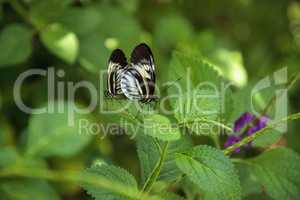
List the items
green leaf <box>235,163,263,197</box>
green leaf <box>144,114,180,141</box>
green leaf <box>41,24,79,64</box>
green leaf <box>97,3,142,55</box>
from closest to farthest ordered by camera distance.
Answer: green leaf <box>144,114,180,141</box>, green leaf <box>235,163,263,197</box>, green leaf <box>41,24,79,64</box>, green leaf <box>97,3,142,55</box>

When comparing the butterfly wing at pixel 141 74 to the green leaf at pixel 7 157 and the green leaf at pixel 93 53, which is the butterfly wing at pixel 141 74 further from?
the green leaf at pixel 93 53

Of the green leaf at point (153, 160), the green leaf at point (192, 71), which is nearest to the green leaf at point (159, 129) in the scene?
the green leaf at point (153, 160)

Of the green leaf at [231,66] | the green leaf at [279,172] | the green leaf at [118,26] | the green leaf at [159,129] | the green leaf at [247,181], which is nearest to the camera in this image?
the green leaf at [159,129]

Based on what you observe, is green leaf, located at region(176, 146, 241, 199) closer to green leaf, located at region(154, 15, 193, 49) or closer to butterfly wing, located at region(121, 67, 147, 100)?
butterfly wing, located at region(121, 67, 147, 100)

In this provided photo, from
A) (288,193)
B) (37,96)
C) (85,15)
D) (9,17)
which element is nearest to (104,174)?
(288,193)

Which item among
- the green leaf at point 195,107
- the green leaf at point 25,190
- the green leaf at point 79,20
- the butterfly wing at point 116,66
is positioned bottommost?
the green leaf at point 25,190

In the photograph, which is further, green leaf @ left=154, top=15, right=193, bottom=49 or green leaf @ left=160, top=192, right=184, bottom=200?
green leaf @ left=154, top=15, right=193, bottom=49

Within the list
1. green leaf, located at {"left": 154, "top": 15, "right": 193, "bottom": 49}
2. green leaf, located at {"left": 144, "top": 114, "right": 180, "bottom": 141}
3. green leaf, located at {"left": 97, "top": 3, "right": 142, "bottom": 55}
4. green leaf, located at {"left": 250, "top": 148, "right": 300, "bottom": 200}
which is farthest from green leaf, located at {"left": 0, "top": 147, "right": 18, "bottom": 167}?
green leaf, located at {"left": 154, "top": 15, "right": 193, "bottom": 49}

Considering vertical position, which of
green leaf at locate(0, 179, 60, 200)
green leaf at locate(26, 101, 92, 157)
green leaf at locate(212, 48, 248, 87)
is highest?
green leaf at locate(212, 48, 248, 87)
